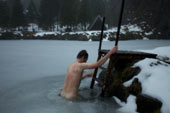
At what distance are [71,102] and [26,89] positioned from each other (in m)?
1.83

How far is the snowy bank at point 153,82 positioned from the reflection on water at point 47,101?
41cm

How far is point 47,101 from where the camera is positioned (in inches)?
157

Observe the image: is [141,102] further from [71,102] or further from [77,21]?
[77,21]

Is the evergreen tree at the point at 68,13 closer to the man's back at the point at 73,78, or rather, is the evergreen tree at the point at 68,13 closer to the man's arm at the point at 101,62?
the man's back at the point at 73,78

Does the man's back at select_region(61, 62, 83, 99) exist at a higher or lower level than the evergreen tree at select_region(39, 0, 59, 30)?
lower

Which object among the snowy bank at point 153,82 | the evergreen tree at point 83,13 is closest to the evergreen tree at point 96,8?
the evergreen tree at point 83,13

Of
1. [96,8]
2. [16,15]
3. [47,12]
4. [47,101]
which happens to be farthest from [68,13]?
[47,101]

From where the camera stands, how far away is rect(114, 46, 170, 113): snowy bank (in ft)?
9.30

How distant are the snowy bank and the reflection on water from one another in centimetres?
41

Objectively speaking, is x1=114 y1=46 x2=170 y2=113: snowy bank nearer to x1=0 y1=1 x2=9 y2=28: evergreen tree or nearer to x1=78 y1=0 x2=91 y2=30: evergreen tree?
x1=78 y1=0 x2=91 y2=30: evergreen tree

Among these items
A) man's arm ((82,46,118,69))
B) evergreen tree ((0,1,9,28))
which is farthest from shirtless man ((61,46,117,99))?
evergreen tree ((0,1,9,28))

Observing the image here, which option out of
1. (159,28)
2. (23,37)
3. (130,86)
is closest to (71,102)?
(130,86)

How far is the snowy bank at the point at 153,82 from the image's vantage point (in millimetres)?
2836

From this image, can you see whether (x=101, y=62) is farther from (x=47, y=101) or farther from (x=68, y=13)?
(x=68, y=13)
